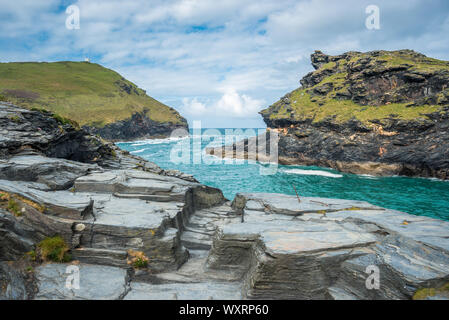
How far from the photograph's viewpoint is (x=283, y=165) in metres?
77.4

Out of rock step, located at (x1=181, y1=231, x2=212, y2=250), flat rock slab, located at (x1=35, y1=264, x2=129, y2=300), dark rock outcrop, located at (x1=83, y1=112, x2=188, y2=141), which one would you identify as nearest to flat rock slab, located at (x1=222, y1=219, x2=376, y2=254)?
rock step, located at (x1=181, y1=231, x2=212, y2=250)

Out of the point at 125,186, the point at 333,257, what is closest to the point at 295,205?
the point at 333,257

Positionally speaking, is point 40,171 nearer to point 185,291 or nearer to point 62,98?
point 185,291

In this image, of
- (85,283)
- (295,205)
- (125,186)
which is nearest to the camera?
(85,283)

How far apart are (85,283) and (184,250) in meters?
4.43

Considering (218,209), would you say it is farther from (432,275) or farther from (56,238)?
(432,275)

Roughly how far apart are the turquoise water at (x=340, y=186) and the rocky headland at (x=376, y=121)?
17.1ft

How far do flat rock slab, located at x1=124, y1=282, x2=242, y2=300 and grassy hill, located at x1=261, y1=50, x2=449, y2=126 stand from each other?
66.0 m

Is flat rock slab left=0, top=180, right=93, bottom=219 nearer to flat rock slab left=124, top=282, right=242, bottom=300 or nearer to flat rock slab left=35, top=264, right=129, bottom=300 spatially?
flat rock slab left=35, top=264, right=129, bottom=300

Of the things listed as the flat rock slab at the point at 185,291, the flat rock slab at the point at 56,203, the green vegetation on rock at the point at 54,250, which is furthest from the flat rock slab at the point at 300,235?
the green vegetation on rock at the point at 54,250

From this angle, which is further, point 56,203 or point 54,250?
point 56,203

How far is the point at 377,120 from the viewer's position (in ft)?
209

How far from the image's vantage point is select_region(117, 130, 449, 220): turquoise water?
121ft

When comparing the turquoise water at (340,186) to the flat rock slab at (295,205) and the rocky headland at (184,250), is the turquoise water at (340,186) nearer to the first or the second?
the flat rock slab at (295,205)
